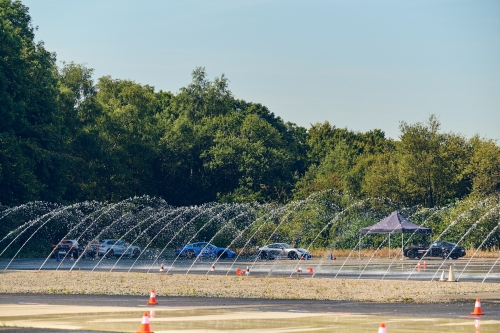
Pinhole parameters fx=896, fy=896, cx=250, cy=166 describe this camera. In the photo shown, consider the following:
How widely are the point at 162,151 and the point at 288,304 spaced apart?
7307 centimetres

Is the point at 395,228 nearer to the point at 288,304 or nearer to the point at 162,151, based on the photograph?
the point at 288,304

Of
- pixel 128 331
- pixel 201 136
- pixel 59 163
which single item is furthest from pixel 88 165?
pixel 128 331

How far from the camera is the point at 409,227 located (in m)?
61.8

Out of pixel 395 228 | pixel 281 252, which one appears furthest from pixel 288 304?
pixel 281 252

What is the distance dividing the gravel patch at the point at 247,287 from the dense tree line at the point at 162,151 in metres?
34.9

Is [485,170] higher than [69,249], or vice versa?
[485,170]

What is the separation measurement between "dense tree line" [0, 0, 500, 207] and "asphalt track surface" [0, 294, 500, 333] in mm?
43327

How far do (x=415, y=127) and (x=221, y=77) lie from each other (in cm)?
2940

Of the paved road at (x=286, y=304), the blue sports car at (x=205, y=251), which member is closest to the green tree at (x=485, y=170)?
the blue sports car at (x=205, y=251)

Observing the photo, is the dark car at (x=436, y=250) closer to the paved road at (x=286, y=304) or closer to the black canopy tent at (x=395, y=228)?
the black canopy tent at (x=395, y=228)

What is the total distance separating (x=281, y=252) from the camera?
65562mm

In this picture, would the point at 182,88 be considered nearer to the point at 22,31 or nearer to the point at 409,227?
the point at 22,31

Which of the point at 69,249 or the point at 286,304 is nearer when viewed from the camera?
the point at 286,304

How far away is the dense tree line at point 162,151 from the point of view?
242 feet
